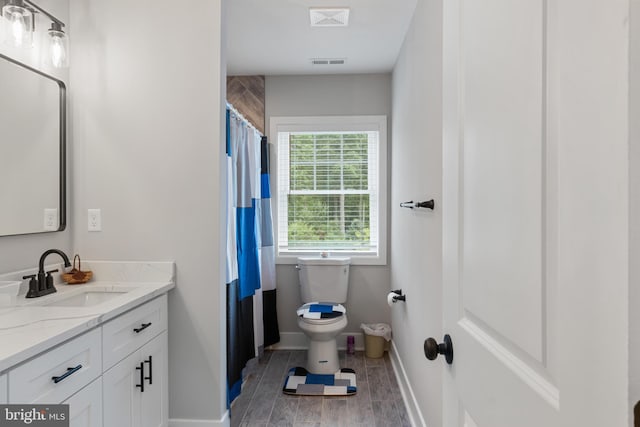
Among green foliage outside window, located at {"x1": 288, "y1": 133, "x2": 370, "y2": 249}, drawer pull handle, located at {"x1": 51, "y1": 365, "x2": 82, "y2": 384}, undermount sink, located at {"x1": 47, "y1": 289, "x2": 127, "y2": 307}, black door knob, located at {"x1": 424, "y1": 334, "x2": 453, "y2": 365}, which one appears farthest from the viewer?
green foliage outside window, located at {"x1": 288, "y1": 133, "x2": 370, "y2": 249}

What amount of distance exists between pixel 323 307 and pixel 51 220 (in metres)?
1.89

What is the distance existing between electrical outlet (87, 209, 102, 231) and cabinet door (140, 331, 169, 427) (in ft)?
2.24

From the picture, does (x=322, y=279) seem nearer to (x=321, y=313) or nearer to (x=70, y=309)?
(x=321, y=313)

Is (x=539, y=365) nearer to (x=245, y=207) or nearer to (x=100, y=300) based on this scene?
(x=100, y=300)

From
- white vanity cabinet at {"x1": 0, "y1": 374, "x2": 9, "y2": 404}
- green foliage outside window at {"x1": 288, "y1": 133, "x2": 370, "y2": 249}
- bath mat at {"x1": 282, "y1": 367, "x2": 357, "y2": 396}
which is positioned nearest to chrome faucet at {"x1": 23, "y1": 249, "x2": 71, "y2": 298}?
white vanity cabinet at {"x1": 0, "y1": 374, "x2": 9, "y2": 404}

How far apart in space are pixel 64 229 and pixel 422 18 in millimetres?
2264

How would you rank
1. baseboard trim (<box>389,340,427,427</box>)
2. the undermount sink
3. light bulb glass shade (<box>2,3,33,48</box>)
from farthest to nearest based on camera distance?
baseboard trim (<box>389,340,427,427</box>) < the undermount sink < light bulb glass shade (<box>2,3,33,48</box>)

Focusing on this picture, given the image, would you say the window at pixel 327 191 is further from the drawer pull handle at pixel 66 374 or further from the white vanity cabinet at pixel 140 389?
the drawer pull handle at pixel 66 374

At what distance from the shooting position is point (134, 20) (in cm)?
194

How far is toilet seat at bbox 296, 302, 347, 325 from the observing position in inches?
107

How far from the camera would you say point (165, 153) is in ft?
6.38

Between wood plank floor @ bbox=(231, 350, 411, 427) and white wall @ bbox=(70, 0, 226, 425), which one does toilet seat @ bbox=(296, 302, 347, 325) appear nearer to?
wood plank floor @ bbox=(231, 350, 411, 427)

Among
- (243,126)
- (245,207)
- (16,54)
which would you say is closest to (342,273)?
(245,207)

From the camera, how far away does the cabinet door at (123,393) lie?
139cm
